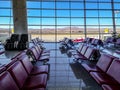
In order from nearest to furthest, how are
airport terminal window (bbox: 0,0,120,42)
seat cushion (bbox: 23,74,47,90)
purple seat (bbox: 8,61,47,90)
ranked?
purple seat (bbox: 8,61,47,90) → seat cushion (bbox: 23,74,47,90) → airport terminal window (bbox: 0,0,120,42)

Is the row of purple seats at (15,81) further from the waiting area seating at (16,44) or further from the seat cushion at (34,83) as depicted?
the waiting area seating at (16,44)

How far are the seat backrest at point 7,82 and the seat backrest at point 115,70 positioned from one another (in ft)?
5.51

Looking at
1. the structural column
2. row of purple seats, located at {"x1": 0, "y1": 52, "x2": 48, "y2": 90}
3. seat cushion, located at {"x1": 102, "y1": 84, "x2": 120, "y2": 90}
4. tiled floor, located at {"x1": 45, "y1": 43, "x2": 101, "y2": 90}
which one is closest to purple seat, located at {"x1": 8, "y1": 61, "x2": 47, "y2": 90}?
row of purple seats, located at {"x1": 0, "y1": 52, "x2": 48, "y2": 90}

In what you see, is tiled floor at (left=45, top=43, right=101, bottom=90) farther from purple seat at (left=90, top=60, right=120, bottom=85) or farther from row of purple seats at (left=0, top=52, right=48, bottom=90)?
row of purple seats at (left=0, top=52, right=48, bottom=90)

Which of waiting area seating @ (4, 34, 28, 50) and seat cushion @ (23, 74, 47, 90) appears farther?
waiting area seating @ (4, 34, 28, 50)

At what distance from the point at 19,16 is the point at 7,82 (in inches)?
411

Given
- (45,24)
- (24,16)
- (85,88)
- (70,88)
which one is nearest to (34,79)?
(70,88)

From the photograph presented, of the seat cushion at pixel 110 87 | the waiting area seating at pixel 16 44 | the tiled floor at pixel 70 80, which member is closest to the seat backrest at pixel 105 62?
the tiled floor at pixel 70 80

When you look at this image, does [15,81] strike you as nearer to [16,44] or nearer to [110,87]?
[110,87]

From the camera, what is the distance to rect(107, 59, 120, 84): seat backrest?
3051 millimetres

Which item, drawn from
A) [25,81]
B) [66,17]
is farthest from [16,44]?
[25,81]

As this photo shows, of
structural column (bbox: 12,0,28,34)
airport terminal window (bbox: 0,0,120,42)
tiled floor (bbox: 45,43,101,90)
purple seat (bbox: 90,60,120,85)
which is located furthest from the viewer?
airport terminal window (bbox: 0,0,120,42)

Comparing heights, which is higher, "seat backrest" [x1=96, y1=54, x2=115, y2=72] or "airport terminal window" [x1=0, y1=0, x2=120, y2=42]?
"airport terminal window" [x1=0, y1=0, x2=120, y2=42]

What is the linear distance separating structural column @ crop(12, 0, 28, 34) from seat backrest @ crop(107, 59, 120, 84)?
9618 mm
